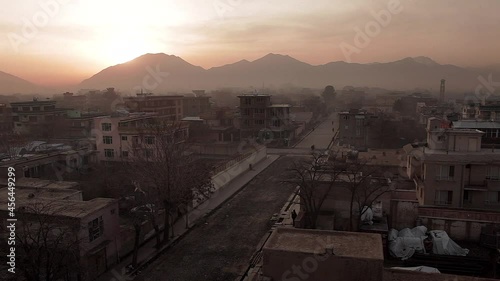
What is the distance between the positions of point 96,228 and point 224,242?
20.1ft

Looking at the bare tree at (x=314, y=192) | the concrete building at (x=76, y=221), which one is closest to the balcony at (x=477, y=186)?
the bare tree at (x=314, y=192)

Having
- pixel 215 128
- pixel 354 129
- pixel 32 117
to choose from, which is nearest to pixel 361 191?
pixel 354 129

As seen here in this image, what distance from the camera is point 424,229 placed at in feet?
59.6

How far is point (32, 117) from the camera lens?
169 feet

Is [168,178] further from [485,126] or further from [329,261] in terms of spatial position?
[485,126]

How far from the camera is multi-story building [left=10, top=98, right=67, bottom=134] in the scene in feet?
166

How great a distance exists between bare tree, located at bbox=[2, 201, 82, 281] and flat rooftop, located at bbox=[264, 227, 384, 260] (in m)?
6.44

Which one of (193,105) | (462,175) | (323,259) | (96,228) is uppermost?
(193,105)

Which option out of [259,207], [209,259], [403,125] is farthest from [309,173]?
[403,125]

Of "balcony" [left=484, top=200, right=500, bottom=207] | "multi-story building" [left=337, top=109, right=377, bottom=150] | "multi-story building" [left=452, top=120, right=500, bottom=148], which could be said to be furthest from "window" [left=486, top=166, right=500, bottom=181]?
"multi-story building" [left=337, top=109, right=377, bottom=150]

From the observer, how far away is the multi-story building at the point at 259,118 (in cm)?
4853

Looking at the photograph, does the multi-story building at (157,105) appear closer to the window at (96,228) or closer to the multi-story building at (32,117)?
the multi-story building at (32,117)

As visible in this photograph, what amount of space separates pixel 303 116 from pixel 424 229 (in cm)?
5314

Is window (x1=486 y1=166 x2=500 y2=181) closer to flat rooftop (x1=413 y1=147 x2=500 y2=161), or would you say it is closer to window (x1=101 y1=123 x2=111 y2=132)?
flat rooftop (x1=413 y1=147 x2=500 y2=161)
